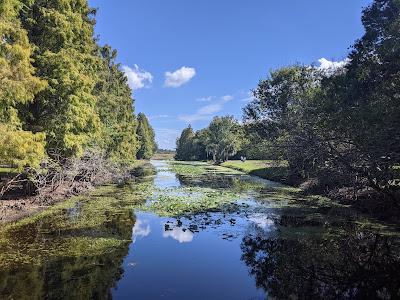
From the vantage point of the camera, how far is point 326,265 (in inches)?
501

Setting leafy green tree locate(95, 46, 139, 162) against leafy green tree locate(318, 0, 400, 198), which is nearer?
leafy green tree locate(318, 0, 400, 198)

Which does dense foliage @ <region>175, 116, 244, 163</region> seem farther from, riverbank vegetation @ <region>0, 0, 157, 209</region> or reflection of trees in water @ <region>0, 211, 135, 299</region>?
reflection of trees in water @ <region>0, 211, 135, 299</region>

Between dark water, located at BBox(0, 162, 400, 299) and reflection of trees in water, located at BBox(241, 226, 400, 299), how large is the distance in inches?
1.1

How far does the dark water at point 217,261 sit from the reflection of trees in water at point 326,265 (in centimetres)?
3

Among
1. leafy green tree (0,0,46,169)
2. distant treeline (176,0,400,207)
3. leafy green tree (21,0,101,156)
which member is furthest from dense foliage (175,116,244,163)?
leafy green tree (0,0,46,169)

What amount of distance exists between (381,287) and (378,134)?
675 cm

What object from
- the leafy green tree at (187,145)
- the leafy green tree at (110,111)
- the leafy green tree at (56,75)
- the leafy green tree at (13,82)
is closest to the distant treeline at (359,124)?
the leafy green tree at (13,82)

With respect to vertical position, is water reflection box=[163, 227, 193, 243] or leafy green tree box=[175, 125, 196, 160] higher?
leafy green tree box=[175, 125, 196, 160]

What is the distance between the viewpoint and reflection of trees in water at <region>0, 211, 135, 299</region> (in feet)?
32.2

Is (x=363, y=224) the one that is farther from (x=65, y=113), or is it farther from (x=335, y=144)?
(x=65, y=113)

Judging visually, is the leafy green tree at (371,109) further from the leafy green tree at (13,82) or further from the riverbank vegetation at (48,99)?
the riverbank vegetation at (48,99)

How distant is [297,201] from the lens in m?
27.3

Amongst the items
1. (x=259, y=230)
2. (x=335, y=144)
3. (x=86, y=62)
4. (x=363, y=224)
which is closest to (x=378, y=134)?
(x=335, y=144)

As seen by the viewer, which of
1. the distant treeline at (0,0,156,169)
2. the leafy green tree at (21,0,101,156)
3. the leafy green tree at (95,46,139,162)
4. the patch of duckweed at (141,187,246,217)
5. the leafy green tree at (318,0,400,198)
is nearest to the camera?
the leafy green tree at (318,0,400,198)
